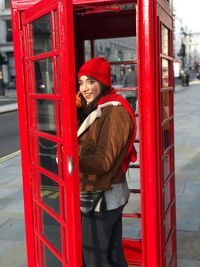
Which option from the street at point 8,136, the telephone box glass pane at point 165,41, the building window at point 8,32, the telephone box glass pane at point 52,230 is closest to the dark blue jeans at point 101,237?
the telephone box glass pane at point 52,230

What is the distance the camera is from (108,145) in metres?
2.10

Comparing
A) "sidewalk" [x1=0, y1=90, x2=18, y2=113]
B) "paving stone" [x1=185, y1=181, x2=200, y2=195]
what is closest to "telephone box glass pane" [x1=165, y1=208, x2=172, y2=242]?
"paving stone" [x1=185, y1=181, x2=200, y2=195]

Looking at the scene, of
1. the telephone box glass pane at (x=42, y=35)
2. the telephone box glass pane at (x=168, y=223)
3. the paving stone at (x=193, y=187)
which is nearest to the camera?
the telephone box glass pane at (x=42, y=35)

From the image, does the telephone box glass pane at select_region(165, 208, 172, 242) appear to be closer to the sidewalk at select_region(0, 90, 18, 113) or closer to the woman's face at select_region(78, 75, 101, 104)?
the woman's face at select_region(78, 75, 101, 104)

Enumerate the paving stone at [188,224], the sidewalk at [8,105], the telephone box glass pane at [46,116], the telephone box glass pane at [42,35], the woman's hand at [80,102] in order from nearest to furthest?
the telephone box glass pane at [42,35] < the telephone box glass pane at [46,116] < the woman's hand at [80,102] < the paving stone at [188,224] < the sidewalk at [8,105]

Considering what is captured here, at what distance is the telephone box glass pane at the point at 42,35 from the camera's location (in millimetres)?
2031

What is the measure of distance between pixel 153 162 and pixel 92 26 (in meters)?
1.65

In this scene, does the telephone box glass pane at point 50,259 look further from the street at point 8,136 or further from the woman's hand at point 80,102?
the street at point 8,136

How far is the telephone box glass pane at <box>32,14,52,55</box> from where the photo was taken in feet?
6.66

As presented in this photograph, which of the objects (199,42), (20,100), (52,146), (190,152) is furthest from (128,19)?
(199,42)

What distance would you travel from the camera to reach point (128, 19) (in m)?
3.46

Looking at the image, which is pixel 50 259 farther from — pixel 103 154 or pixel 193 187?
pixel 193 187

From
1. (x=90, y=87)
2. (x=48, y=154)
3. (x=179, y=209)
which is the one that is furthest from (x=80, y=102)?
(x=179, y=209)

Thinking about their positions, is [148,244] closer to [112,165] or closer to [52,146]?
[112,165]
